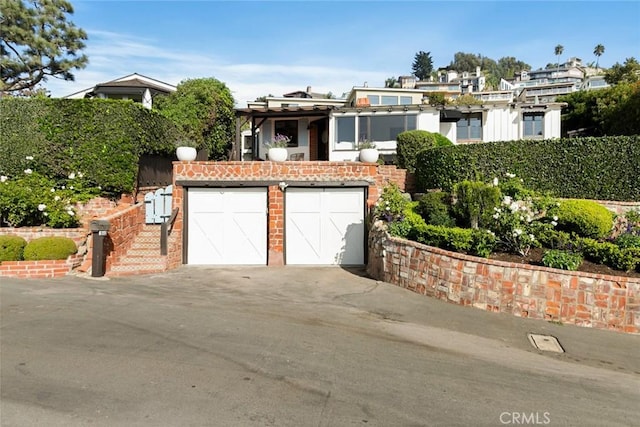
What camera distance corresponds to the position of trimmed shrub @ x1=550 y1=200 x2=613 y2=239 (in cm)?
919

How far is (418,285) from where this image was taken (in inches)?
357

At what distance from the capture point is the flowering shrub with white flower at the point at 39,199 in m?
11.6

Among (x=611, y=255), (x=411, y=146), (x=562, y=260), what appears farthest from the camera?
(x=411, y=146)

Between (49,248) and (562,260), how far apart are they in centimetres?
1070

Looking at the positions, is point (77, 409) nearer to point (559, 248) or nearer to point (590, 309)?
point (590, 309)

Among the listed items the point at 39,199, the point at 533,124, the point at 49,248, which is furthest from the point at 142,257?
the point at 533,124

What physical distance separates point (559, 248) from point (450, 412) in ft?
19.0

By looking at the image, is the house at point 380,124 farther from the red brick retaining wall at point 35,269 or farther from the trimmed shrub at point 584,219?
the red brick retaining wall at point 35,269

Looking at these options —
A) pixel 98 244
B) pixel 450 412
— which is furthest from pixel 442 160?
pixel 450 412

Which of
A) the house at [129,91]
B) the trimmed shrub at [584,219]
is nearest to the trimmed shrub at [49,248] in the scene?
the trimmed shrub at [584,219]

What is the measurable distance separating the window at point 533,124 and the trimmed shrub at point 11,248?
22292 millimetres

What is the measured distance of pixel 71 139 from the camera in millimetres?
12867

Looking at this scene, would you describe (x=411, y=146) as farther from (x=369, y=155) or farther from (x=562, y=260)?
(x=562, y=260)

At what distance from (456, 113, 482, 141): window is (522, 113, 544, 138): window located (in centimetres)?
241
